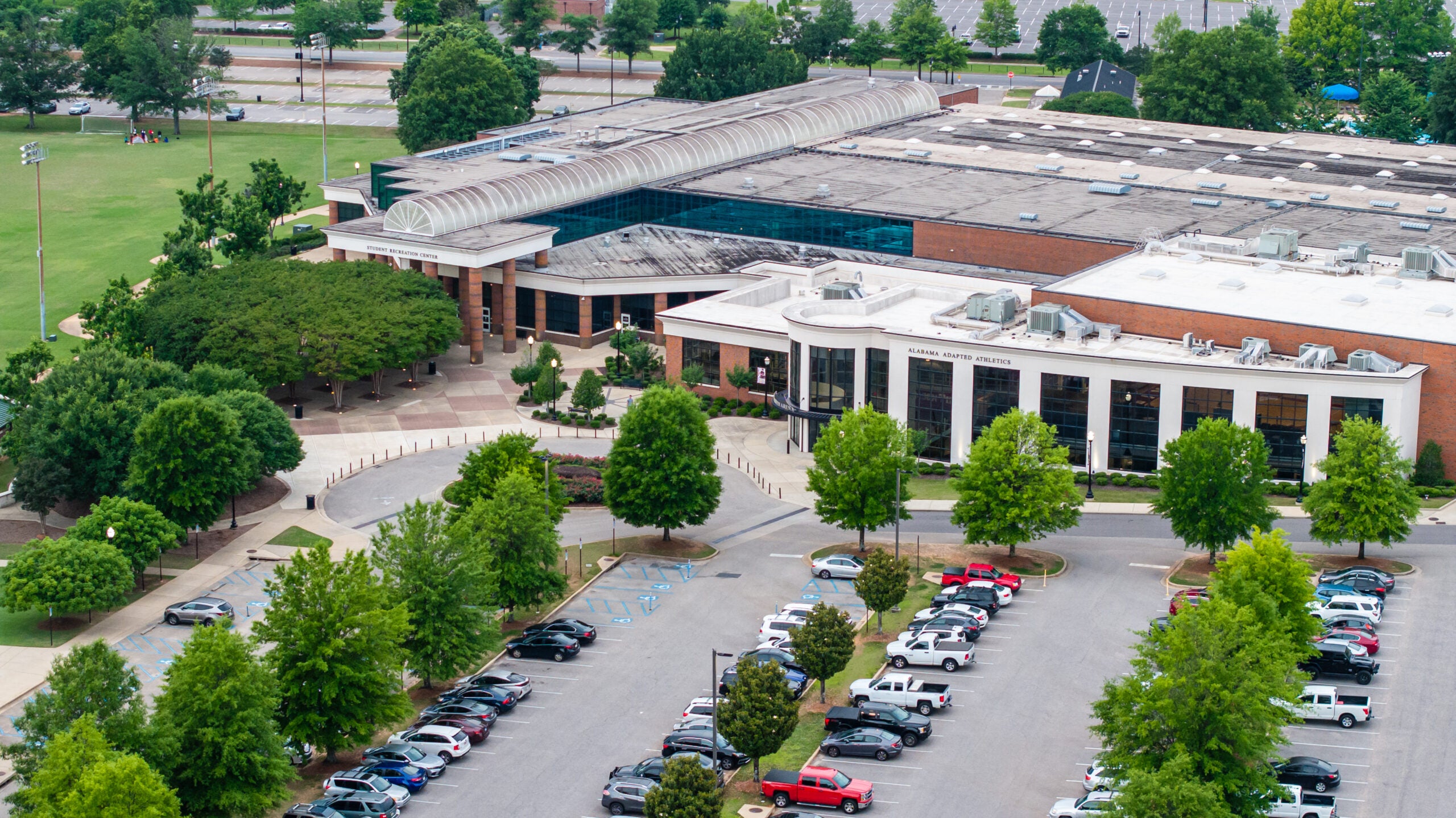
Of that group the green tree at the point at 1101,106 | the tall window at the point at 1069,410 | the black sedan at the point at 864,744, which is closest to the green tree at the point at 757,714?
the black sedan at the point at 864,744

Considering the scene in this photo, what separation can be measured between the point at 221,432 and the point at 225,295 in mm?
27722

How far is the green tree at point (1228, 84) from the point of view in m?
191

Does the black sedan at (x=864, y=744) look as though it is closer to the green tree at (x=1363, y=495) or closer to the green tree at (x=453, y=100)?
the green tree at (x=1363, y=495)

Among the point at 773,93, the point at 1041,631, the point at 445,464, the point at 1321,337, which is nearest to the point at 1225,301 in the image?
the point at 1321,337

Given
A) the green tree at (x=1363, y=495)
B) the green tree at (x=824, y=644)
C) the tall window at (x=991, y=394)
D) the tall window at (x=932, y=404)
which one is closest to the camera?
the green tree at (x=824, y=644)

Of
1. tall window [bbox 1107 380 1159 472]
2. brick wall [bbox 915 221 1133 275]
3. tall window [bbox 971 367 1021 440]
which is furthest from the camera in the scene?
brick wall [bbox 915 221 1133 275]

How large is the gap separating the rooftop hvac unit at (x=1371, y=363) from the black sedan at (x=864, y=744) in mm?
43062

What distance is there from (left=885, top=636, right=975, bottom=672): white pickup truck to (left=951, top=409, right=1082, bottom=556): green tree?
11.3 metres

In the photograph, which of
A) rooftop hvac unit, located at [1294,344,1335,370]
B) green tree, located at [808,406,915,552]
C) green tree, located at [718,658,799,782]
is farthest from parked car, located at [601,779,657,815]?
rooftop hvac unit, located at [1294,344,1335,370]

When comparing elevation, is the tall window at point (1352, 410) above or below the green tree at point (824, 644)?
above

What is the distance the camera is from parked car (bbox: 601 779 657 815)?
236ft

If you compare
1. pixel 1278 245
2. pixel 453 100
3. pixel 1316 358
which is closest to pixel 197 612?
pixel 1316 358

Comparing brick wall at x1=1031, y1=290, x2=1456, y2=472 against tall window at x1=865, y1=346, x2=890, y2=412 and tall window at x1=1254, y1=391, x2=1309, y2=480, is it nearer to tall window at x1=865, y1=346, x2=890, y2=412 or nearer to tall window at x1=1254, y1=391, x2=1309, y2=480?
tall window at x1=1254, y1=391, x2=1309, y2=480

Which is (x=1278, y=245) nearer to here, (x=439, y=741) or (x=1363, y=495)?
(x=1363, y=495)
